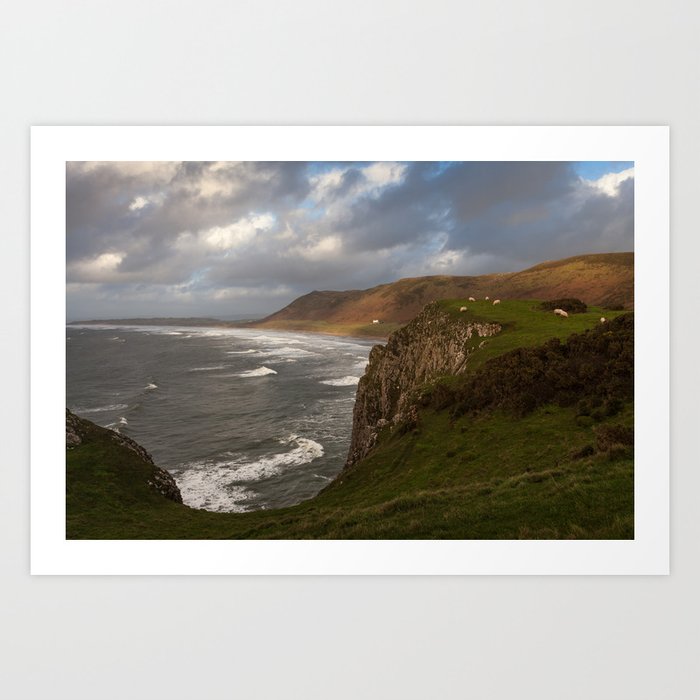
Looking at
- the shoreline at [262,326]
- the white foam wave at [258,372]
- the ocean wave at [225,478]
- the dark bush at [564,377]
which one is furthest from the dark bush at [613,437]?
the white foam wave at [258,372]

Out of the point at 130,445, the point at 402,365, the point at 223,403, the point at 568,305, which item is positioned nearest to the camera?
the point at 130,445

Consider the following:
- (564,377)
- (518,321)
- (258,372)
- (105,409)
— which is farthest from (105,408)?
(564,377)

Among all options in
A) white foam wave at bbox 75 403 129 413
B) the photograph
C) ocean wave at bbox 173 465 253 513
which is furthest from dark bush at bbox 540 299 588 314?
white foam wave at bbox 75 403 129 413

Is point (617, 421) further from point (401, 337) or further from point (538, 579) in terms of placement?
point (401, 337)

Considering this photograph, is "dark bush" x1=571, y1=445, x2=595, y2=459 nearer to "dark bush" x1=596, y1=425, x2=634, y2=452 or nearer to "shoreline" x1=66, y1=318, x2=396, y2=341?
"dark bush" x1=596, y1=425, x2=634, y2=452
